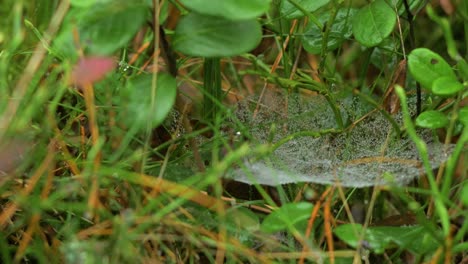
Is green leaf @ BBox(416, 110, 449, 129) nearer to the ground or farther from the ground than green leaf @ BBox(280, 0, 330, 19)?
nearer to the ground

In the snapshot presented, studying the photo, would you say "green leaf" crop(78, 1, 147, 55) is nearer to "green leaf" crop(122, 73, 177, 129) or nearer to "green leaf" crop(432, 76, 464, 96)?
"green leaf" crop(122, 73, 177, 129)

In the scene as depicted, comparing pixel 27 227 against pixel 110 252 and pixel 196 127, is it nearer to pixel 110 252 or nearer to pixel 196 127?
pixel 110 252

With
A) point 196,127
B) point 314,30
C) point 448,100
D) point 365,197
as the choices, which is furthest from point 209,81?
point 448,100

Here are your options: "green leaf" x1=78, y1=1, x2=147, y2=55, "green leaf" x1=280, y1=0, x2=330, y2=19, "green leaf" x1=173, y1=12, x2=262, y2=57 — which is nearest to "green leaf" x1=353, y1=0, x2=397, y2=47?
"green leaf" x1=280, y1=0, x2=330, y2=19

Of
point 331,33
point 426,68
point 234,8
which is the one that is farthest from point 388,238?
point 331,33

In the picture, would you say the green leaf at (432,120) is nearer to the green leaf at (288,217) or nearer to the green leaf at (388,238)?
the green leaf at (388,238)

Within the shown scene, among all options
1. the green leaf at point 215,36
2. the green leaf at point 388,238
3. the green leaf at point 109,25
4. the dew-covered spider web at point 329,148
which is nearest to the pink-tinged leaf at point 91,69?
the green leaf at point 109,25
